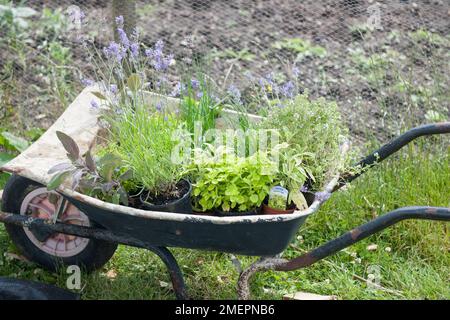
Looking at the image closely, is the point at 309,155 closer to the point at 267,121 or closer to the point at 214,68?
the point at 267,121

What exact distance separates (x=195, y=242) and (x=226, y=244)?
119mm

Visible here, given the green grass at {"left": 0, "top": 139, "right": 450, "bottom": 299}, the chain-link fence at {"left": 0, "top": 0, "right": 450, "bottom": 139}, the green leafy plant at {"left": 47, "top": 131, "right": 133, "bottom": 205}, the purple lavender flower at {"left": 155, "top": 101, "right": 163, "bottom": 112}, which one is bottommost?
the green grass at {"left": 0, "top": 139, "right": 450, "bottom": 299}

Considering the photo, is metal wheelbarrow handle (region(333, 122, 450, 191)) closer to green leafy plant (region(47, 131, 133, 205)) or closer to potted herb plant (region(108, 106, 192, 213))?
potted herb plant (region(108, 106, 192, 213))

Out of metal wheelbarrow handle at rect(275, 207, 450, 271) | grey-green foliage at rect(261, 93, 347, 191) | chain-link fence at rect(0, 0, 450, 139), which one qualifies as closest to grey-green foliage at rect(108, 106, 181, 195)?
grey-green foliage at rect(261, 93, 347, 191)

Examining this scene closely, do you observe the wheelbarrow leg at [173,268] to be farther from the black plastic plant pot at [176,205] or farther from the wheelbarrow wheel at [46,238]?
the wheelbarrow wheel at [46,238]

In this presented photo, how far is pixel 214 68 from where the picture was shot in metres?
5.26

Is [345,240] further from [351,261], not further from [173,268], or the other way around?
[351,261]

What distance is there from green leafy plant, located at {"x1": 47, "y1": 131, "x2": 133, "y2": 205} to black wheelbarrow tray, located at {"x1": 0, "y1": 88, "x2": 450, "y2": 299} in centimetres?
6

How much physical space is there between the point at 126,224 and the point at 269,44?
2.80 m

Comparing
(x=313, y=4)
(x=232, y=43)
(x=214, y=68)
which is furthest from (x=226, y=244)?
(x=313, y=4)

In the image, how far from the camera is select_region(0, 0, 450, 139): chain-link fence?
4898 mm

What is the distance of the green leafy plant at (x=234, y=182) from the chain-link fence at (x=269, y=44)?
175 cm
